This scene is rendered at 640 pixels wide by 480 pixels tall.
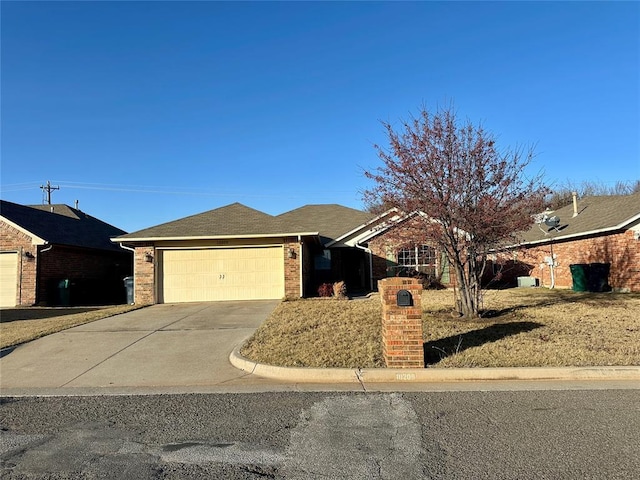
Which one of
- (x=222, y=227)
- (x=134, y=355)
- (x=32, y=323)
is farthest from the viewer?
(x=222, y=227)

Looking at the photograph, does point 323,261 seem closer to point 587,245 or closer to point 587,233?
point 587,233

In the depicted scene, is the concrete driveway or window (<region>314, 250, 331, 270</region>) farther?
window (<region>314, 250, 331, 270</region>)

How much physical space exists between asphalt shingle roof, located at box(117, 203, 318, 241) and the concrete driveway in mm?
4562

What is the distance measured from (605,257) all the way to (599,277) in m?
1.27

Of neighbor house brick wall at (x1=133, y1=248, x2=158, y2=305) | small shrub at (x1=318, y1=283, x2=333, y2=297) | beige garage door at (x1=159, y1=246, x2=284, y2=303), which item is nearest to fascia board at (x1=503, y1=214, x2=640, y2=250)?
small shrub at (x1=318, y1=283, x2=333, y2=297)

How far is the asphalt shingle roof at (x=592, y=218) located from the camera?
1678 centimetres

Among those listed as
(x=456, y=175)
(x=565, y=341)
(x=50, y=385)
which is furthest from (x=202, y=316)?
(x=565, y=341)

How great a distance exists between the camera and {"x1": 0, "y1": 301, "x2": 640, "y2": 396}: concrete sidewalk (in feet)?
19.4

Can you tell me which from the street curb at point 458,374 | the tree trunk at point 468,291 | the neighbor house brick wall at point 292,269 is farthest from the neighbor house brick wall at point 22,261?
the tree trunk at point 468,291

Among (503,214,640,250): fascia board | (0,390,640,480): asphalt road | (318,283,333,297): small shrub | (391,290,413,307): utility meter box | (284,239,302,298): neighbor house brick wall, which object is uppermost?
(503,214,640,250): fascia board

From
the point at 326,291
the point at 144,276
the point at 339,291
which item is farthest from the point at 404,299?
the point at 144,276

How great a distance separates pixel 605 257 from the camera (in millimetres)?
17406

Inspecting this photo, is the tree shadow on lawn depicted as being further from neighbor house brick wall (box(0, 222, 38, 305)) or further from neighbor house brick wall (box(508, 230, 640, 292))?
neighbor house brick wall (box(0, 222, 38, 305))

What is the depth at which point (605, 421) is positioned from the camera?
4.48 meters
